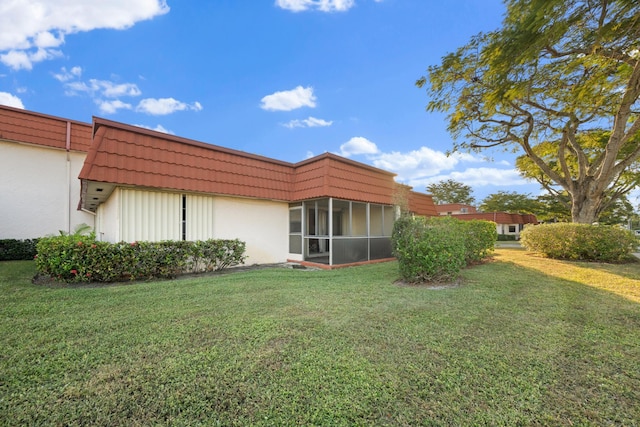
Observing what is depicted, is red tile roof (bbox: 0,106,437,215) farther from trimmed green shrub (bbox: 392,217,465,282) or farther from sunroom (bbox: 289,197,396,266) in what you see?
trimmed green shrub (bbox: 392,217,465,282)

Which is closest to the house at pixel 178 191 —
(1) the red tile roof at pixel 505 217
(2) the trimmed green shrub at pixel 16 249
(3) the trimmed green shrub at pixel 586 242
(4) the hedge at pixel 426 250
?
(2) the trimmed green shrub at pixel 16 249

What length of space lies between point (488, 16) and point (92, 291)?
14.1 meters

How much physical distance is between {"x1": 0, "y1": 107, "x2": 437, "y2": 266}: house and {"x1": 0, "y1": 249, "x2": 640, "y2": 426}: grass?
306 cm

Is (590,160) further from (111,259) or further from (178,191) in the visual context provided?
(111,259)

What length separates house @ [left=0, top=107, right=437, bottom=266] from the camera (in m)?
6.84

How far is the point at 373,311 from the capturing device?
4004 mm

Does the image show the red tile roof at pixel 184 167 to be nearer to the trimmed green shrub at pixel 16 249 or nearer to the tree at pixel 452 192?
the trimmed green shrub at pixel 16 249

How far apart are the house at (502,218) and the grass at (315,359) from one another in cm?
3505

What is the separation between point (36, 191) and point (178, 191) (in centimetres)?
779

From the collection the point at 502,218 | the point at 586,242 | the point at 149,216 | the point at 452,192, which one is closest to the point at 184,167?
the point at 149,216

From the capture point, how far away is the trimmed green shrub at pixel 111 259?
570cm

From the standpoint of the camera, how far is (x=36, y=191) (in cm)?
1038

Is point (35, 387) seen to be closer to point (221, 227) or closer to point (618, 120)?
point (221, 227)

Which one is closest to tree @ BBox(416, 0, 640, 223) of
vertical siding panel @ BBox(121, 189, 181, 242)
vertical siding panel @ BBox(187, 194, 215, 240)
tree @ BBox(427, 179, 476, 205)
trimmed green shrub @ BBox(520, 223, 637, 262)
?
trimmed green shrub @ BBox(520, 223, 637, 262)
